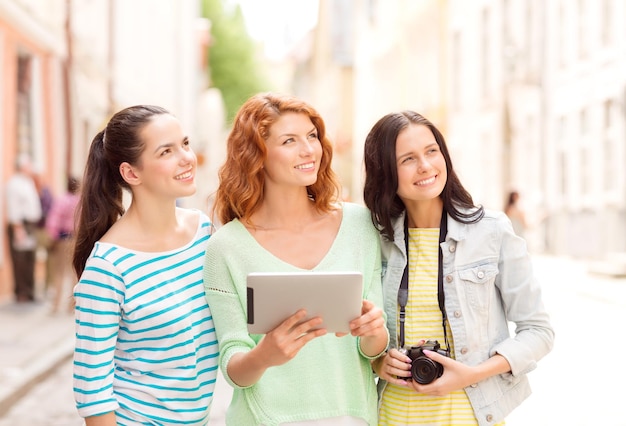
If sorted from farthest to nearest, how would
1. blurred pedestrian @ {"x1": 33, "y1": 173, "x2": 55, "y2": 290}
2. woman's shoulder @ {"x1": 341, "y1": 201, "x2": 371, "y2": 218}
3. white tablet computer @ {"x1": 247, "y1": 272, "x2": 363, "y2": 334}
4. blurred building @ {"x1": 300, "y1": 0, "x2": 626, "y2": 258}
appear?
blurred building @ {"x1": 300, "y1": 0, "x2": 626, "y2": 258}, blurred pedestrian @ {"x1": 33, "y1": 173, "x2": 55, "y2": 290}, woman's shoulder @ {"x1": 341, "y1": 201, "x2": 371, "y2": 218}, white tablet computer @ {"x1": 247, "y1": 272, "x2": 363, "y2": 334}

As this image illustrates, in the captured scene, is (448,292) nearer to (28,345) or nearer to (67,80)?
(28,345)

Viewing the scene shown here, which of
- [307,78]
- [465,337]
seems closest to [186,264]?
[465,337]

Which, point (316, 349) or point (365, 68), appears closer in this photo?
point (316, 349)

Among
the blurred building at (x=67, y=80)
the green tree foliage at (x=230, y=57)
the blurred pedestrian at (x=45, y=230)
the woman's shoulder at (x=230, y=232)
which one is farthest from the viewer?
the green tree foliage at (x=230, y=57)

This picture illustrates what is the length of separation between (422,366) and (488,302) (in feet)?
1.09

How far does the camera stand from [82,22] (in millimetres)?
16094

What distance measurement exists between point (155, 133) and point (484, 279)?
115cm

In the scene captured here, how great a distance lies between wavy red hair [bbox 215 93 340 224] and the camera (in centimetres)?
277

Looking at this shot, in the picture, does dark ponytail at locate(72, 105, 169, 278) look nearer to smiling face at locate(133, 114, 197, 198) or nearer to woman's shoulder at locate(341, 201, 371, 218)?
smiling face at locate(133, 114, 197, 198)

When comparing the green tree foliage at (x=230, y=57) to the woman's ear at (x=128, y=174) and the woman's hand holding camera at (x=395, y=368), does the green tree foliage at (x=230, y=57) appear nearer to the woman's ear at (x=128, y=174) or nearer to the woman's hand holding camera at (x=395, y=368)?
the woman's ear at (x=128, y=174)

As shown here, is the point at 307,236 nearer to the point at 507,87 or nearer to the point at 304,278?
the point at 304,278

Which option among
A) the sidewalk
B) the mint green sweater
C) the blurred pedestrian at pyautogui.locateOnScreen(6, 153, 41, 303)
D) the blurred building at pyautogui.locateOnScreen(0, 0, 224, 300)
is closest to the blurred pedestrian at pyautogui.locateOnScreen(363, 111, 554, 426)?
Answer: the mint green sweater

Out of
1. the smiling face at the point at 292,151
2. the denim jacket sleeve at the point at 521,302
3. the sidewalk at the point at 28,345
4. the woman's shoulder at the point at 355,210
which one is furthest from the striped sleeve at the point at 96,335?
the sidewalk at the point at 28,345

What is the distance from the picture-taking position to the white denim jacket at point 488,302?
9.05 ft
